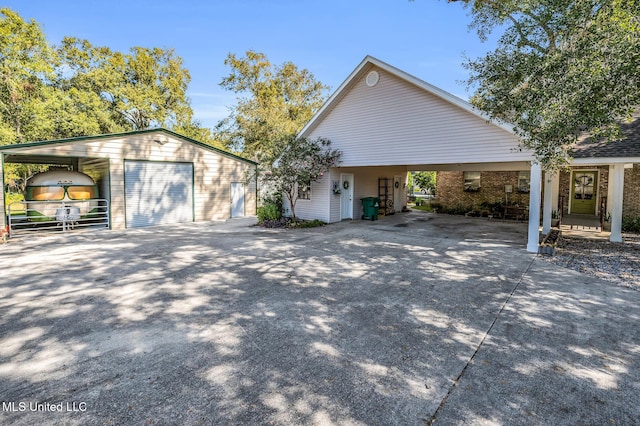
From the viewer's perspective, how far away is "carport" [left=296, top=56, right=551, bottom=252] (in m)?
9.38

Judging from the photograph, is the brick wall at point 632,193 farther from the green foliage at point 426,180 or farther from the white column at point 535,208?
the green foliage at point 426,180

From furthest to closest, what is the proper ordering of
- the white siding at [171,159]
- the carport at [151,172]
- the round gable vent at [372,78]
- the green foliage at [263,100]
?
the green foliage at [263,100] → the round gable vent at [372,78] → the carport at [151,172] → the white siding at [171,159]

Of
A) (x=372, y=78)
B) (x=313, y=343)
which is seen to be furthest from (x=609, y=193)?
(x=313, y=343)

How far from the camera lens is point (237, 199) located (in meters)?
16.3

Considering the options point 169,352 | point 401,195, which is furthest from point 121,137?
point 401,195

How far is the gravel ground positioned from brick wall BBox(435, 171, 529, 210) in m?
6.69

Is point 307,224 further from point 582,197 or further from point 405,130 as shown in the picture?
point 582,197

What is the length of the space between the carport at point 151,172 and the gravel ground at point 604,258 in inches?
493

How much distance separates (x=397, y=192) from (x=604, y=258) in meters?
11.2

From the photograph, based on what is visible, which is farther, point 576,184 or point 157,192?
point 576,184

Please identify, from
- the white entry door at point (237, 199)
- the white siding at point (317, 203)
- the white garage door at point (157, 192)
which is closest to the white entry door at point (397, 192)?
the white siding at point (317, 203)

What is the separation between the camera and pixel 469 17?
14.5m

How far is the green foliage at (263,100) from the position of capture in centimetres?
2475

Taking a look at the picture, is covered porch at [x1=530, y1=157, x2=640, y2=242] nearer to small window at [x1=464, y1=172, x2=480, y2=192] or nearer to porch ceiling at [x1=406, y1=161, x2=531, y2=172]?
porch ceiling at [x1=406, y1=161, x2=531, y2=172]
